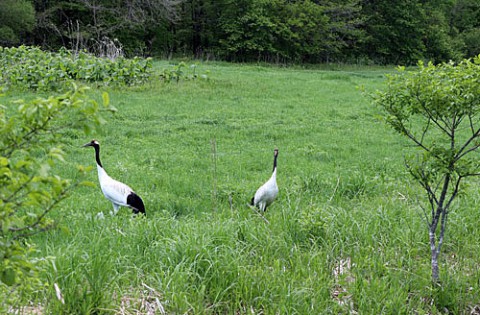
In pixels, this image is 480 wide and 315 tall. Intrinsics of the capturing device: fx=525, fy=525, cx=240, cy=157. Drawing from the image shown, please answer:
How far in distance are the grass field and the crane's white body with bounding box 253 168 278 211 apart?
0.16 m

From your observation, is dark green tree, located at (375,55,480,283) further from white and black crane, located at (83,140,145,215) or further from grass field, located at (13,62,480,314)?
white and black crane, located at (83,140,145,215)

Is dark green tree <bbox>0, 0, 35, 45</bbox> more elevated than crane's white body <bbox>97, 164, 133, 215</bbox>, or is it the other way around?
dark green tree <bbox>0, 0, 35, 45</bbox>

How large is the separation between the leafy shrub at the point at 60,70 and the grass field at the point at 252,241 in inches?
237

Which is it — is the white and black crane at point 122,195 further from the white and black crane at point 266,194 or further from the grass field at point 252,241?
the white and black crane at point 266,194

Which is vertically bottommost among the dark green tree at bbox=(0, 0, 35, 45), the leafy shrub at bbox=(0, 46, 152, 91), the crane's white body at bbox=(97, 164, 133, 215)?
the crane's white body at bbox=(97, 164, 133, 215)

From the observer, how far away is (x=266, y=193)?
606 centimetres

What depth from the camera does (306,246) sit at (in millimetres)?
5020

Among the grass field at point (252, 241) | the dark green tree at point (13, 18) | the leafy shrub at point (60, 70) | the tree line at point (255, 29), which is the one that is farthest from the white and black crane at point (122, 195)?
the tree line at point (255, 29)

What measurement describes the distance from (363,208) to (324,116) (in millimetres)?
7814

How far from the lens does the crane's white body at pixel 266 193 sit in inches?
238

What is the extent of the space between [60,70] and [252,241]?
12117 mm

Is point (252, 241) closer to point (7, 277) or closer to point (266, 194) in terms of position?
point (266, 194)

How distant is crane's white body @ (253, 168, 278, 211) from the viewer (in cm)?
604

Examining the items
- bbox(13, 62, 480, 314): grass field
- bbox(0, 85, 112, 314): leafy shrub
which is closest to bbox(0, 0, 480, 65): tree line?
bbox(13, 62, 480, 314): grass field
